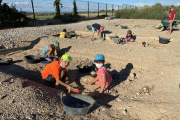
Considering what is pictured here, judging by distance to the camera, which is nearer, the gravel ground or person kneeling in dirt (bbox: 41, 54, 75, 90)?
the gravel ground

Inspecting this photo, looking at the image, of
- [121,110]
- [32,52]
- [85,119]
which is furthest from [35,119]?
[32,52]

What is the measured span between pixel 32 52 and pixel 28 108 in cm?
382

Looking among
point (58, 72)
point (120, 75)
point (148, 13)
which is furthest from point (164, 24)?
point (148, 13)

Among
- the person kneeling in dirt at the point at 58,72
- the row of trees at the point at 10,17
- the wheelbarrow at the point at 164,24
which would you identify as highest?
the row of trees at the point at 10,17

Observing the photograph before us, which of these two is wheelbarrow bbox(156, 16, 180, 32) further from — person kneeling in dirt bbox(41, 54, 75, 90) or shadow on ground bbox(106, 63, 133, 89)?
person kneeling in dirt bbox(41, 54, 75, 90)

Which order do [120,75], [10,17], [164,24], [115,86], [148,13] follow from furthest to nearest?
1. [148,13]
2. [10,17]
3. [164,24]
4. [120,75]
5. [115,86]

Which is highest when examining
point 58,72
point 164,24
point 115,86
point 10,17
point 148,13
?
point 148,13

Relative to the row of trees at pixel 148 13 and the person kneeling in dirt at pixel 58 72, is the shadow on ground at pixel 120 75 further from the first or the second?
the row of trees at pixel 148 13

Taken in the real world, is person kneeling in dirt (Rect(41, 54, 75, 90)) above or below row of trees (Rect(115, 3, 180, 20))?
below

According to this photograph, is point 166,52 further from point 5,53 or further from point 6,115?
point 5,53

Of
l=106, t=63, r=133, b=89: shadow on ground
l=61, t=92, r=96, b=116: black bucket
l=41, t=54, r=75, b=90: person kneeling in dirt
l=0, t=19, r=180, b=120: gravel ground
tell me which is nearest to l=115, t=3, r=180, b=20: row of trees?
l=0, t=19, r=180, b=120: gravel ground

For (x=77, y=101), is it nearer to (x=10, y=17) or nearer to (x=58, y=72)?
(x=58, y=72)

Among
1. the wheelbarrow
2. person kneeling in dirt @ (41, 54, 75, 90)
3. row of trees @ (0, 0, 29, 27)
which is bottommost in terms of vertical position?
person kneeling in dirt @ (41, 54, 75, 90)

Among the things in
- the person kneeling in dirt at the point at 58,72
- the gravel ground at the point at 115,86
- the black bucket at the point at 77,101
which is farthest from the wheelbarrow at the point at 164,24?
the black bucket at the point at 77,101
